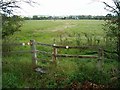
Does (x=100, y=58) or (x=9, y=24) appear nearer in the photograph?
(x=100, y=58)

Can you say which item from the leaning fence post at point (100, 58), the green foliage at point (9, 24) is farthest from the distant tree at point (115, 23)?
the green foliage at point (9, 24)

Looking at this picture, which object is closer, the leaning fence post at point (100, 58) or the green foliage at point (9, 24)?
the leaning fence post at point (100, 58)

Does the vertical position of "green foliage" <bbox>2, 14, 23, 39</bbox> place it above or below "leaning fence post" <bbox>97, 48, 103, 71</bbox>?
above

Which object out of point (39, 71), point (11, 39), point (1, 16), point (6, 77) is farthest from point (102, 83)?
point (11, 39)

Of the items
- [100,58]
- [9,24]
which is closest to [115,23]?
[100,58]

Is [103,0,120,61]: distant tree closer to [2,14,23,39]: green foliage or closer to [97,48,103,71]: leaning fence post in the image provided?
[97,48,103,71]: leaning fence post

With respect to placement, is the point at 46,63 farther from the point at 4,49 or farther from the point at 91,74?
the point at 91,74

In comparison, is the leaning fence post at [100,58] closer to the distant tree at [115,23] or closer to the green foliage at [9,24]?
the distant tree at [115,23]

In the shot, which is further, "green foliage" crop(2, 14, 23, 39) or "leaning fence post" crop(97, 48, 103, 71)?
"green foliage" crop(2, 14, 23, 39)

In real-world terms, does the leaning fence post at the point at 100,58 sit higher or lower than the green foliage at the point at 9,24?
lower

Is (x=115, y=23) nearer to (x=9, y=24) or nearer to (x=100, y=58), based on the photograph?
(x=100, y=58)

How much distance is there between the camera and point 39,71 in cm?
1405

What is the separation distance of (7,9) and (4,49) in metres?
2.37

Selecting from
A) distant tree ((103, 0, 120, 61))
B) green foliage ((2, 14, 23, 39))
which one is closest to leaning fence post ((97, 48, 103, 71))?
distant tree ((103, 0, 120, 61))
